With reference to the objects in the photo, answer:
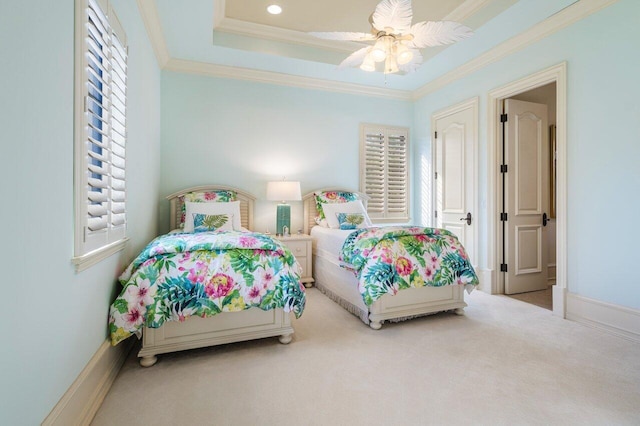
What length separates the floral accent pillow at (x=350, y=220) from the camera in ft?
13.2

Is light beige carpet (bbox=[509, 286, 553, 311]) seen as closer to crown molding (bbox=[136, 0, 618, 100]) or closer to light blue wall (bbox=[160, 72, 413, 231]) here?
light blue wall (bbox=[160, 72, 413, 231])

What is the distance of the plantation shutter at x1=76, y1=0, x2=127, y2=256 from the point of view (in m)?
1.54

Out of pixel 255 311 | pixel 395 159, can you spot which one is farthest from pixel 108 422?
pixel 395 159

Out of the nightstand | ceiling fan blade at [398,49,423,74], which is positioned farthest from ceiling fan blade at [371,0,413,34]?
the nightstand

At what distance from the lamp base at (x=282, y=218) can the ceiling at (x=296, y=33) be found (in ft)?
5.70

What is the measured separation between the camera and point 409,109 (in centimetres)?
518

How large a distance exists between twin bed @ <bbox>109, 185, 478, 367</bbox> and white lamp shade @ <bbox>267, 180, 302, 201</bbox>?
0.86m

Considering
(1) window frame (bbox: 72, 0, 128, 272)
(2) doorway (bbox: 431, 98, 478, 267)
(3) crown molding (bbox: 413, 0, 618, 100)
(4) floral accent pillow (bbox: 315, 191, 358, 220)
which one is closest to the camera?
(1) window frame (bbox: 72, 0, 128, 272)

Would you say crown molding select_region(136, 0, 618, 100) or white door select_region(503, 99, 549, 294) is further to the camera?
white door select_region(503, 99, 549, 294)

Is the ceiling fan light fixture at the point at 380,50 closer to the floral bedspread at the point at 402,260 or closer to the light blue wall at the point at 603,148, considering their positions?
the floral bedspread at the point at 402,260

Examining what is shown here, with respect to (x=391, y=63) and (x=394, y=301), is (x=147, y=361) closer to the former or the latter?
(x=394, y=301)

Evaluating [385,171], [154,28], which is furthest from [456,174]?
[154,28]

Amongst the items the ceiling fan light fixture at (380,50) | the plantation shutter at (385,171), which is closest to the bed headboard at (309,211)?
the plantation shutter at (385,171)

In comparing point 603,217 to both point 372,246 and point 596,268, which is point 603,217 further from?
point 372,246
